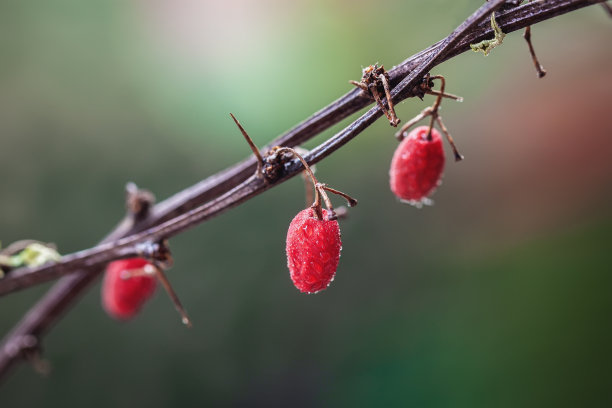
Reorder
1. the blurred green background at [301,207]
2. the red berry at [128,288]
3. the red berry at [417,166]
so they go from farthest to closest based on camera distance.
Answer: the blurred green background at [301,207] < the red berry at [128,288] < the red berry at [417,166]

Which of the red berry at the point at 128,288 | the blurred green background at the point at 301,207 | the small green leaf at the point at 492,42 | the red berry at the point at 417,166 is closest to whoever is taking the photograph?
the small green leaf at the point at 492,42

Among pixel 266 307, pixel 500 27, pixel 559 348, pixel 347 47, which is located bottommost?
pixel 559 348

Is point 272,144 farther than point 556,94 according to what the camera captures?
No

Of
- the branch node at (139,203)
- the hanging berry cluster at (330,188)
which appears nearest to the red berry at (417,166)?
the hanging berry cluster at (330,188)

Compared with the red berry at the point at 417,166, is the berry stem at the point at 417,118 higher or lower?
higher

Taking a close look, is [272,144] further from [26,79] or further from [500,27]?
[26,79]

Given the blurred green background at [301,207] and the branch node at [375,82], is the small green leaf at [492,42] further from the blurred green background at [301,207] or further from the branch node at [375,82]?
the blurred green background at [301,207]

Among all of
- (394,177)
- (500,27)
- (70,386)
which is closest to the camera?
(500,27)

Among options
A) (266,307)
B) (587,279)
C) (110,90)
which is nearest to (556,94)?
(587,279)
